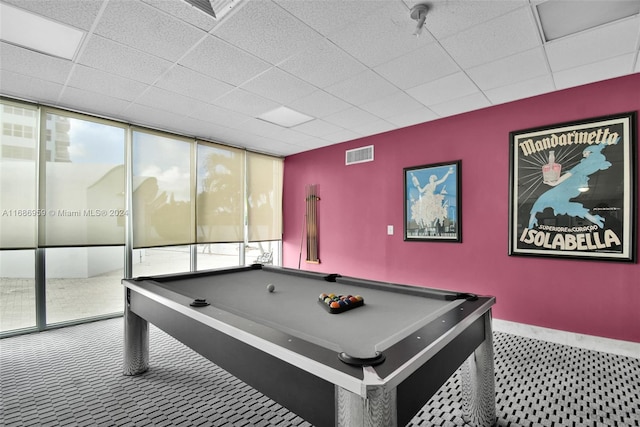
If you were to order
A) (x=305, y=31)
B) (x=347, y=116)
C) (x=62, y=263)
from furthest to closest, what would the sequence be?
(x=62, y=263), (x=347, y=116), (x=305, y=31)

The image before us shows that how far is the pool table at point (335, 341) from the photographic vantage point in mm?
927

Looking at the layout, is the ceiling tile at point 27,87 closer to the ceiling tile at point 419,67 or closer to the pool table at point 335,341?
the pool table at point 335,341

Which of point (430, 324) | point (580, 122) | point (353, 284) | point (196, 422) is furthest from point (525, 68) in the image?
point (196, 422)

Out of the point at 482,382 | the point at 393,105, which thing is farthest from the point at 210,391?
the point at 393,105

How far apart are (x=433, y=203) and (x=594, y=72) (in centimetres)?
186

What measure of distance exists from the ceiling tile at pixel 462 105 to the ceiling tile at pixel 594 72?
2.06 feet

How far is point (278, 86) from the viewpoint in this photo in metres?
2.90

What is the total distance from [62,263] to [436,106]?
6705 mm

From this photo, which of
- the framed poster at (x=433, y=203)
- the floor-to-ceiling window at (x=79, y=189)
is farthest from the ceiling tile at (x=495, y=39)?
the floor-to-ceiling window at (x=79, y=189)

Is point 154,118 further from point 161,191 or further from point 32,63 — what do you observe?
point 32,63

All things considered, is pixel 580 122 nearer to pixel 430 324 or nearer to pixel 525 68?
pixel 525 68

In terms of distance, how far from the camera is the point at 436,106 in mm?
3412

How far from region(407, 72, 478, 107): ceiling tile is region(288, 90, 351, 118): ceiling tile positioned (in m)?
0.74

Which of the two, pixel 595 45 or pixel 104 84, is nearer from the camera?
pixel 595 45
